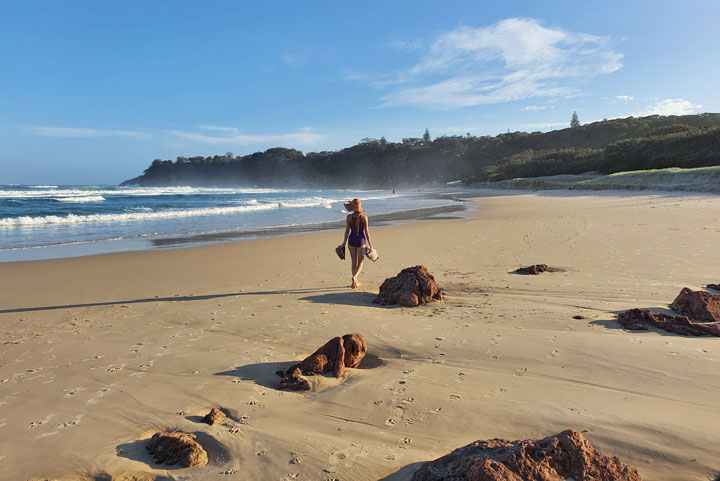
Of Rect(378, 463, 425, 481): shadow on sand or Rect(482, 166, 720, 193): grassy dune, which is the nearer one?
Rect(378, 463, 425, 481): shadow on sand

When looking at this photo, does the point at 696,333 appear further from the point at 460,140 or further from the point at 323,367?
the point at 460,140

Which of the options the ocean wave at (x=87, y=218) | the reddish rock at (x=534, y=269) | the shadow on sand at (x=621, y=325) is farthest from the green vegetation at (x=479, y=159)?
the ocean wave at (x=87, y=218)

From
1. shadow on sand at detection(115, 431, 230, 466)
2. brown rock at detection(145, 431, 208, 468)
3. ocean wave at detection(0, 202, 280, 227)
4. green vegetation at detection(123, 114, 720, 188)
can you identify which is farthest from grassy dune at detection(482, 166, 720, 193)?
brown rock at detection(145, 431, 208, 468)

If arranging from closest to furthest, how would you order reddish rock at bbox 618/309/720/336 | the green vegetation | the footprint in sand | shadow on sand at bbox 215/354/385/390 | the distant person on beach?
the footprint in sand, shadow on sand at bbox 215/354/385/390, reddish rock at bbox 618/309/720/336, the distant person on beach, the green vegetation

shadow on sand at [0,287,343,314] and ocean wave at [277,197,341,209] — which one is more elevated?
ocean wave at [277,197,341,209]

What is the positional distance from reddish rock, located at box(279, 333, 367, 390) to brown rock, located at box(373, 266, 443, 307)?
168 cm

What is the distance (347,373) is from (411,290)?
A: 7.09 ft

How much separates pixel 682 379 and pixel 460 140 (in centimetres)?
10206

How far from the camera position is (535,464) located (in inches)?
69.2

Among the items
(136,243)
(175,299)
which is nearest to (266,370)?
(175,299)

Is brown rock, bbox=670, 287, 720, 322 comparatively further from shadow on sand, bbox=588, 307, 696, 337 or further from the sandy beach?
the sandy beach

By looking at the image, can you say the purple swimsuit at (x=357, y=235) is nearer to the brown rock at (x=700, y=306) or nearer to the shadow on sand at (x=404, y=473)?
the brown rock at (x=700, y=306)

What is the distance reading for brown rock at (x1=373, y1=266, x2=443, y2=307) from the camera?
5398 millimetres

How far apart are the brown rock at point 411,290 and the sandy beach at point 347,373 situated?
0.16 m
